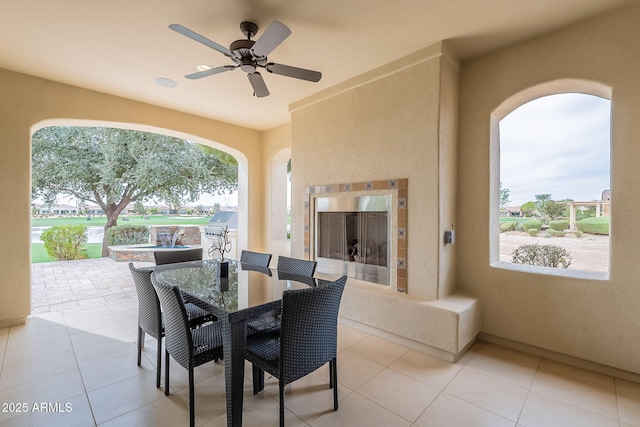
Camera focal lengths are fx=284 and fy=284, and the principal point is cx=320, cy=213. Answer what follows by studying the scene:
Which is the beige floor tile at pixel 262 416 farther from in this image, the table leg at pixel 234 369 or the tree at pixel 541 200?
the tree at pixel 541 200

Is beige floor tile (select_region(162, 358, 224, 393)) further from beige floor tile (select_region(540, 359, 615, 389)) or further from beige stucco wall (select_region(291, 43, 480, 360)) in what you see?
beige floor tile (select_region(540, 359, 615, 389))

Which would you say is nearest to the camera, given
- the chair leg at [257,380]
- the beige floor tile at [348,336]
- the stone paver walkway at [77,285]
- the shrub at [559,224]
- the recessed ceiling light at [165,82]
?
the chair leg at [257,380]

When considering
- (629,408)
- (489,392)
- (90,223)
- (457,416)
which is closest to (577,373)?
Result: (629,408)

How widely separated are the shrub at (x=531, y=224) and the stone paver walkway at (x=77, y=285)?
510cm

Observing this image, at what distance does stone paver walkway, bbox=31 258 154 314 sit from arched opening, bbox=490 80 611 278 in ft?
16.5

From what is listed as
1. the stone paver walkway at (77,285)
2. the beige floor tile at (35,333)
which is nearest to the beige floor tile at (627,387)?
the beige floor tile at (35,333)

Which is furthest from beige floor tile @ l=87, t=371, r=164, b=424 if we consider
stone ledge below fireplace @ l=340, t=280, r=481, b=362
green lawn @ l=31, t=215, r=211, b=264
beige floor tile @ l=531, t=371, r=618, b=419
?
green lawn @ l=31, t=215, r=211, b=264

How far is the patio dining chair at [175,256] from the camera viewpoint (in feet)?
10.1

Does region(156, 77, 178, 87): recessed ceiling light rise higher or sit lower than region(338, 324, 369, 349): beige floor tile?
higher

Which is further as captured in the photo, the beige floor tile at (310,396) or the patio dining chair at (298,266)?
the patio dining chair at (298,266)

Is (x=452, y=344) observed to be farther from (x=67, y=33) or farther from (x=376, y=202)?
(x=67, y=33)

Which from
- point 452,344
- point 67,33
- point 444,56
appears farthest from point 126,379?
point 444,56

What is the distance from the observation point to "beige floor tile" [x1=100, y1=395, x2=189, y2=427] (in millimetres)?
1687

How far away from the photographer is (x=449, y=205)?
2795mm
